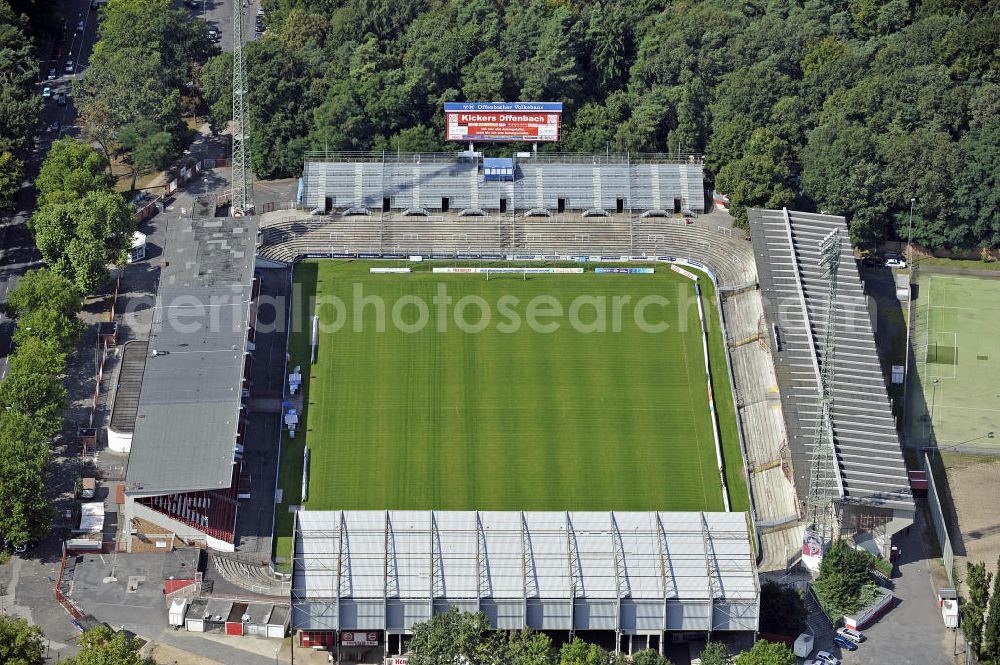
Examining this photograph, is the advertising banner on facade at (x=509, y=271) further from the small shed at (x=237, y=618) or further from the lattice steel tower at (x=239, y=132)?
the small shed at (x=237, y=618)

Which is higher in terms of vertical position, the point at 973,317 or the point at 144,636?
Answer: the point at 973,317

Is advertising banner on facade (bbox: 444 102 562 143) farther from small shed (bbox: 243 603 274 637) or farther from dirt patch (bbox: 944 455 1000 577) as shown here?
small shed (bbox: 243 603 274 637)

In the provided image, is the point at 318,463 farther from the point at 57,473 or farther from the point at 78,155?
the point at 78,155

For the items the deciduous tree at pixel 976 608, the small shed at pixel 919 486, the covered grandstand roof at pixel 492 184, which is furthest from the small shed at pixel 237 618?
the small shed at pixel 919 486

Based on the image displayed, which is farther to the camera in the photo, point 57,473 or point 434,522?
point 57,473

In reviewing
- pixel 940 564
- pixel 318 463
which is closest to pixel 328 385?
pixel 318 463

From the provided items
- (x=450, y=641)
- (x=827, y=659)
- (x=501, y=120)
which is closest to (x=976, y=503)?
(x=827, y=659)

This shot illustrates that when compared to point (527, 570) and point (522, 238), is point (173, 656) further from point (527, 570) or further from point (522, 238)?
point (522, 238)
